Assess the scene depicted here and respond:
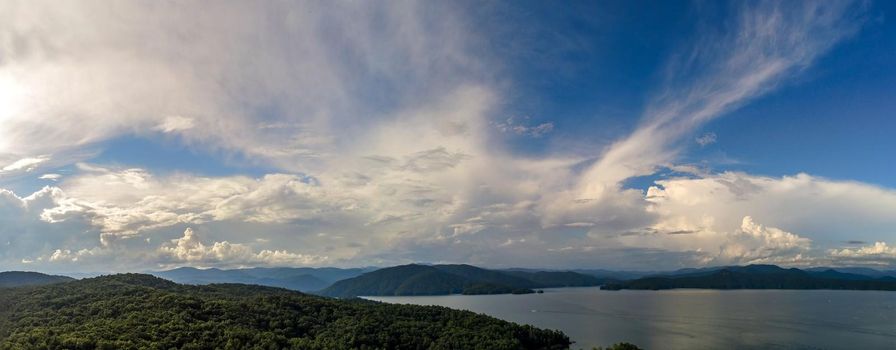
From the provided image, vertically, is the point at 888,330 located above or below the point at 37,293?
below

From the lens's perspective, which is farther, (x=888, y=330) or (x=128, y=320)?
(x=888, y=330)

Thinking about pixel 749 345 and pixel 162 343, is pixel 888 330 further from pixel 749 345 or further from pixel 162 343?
pixel 162 343

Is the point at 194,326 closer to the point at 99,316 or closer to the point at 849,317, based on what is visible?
the point at 99,316

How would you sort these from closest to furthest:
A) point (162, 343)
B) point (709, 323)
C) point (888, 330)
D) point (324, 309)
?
1. point (162, 343)
2. point (324, 309)
3. point (888, 330)
4. point (709, 323)

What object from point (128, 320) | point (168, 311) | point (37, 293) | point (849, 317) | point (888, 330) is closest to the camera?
point (128, 320)

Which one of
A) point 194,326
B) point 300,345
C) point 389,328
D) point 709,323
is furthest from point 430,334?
point 709,323

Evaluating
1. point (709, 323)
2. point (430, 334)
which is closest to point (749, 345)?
point (709, 323)
